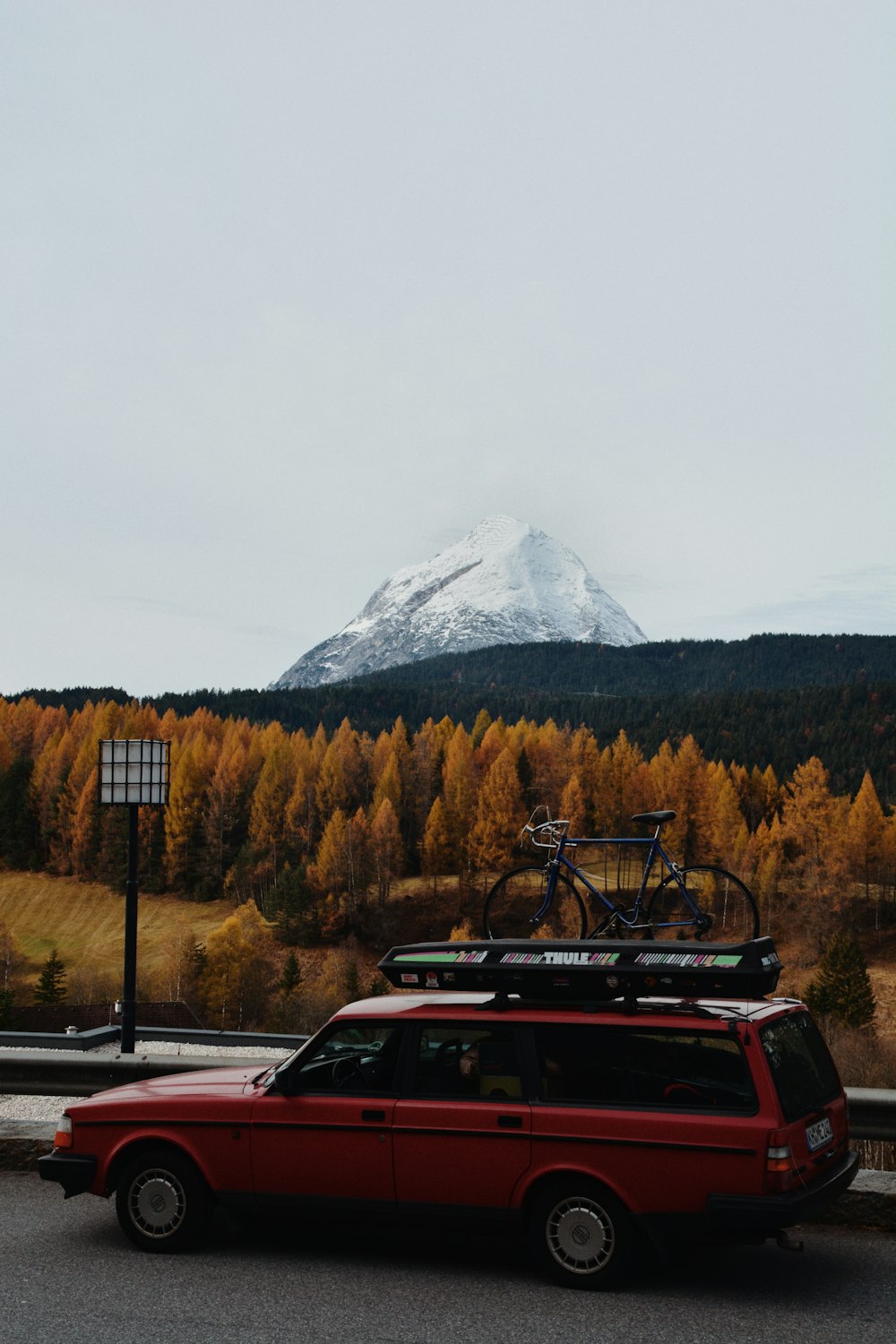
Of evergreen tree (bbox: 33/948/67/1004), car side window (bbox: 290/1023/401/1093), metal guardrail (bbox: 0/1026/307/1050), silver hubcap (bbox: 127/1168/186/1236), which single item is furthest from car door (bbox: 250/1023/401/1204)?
evergreen tree (bbox: 33/948/67/1004)

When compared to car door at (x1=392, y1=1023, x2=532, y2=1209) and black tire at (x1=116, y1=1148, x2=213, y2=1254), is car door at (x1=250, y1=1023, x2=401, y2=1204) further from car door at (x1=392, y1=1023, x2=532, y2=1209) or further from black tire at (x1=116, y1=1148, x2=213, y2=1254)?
black tire at (x1=116, y1=1148, x2=213, y2=1254)

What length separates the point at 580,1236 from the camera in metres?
7.12

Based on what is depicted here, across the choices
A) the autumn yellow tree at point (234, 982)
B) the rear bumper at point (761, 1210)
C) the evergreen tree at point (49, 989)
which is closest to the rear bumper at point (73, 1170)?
the rear bumper at point (761, 1210)

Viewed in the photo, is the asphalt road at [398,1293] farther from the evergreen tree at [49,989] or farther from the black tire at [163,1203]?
the evergreen tree at [49,989]

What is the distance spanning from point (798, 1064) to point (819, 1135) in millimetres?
411

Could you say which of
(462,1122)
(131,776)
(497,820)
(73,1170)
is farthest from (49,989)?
(462,1122)

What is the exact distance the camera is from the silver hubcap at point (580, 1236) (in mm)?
7070

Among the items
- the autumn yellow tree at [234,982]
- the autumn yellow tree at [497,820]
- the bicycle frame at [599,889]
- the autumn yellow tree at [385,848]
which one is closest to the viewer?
the bicycle frame at [599,889]

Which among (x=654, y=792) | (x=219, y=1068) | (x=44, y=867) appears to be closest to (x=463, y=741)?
(x=654, y=792)

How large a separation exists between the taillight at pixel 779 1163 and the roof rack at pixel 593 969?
2.71 feet

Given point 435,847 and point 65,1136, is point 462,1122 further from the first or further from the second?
point 435,847

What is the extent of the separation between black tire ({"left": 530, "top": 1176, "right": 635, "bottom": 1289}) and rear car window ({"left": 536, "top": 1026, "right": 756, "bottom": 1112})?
53 centimetres

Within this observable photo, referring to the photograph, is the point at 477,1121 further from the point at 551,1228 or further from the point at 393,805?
the point at 393,805

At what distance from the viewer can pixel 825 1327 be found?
254 inches
